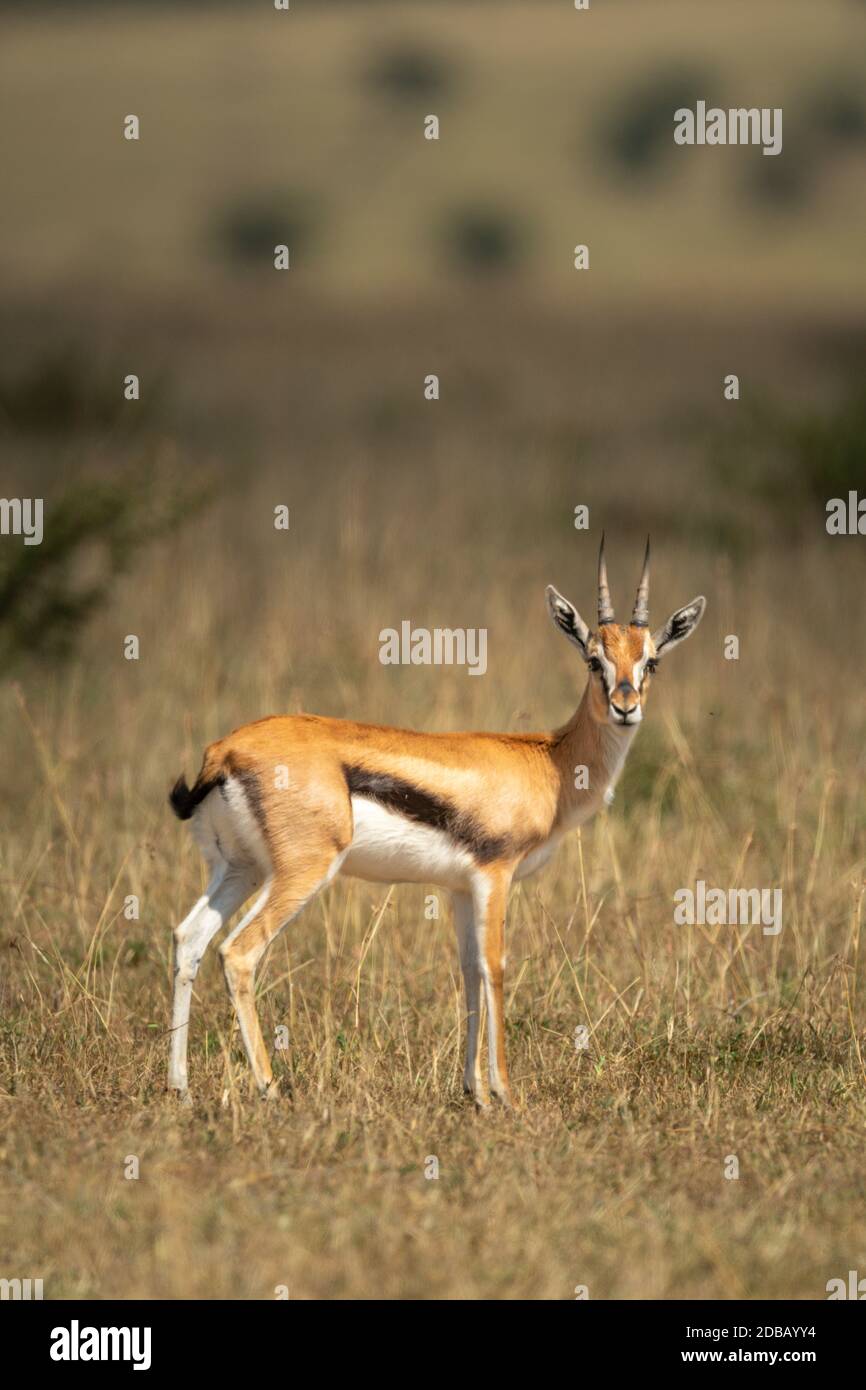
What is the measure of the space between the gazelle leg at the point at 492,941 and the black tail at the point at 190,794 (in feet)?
3.45

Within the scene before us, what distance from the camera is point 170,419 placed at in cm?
2348

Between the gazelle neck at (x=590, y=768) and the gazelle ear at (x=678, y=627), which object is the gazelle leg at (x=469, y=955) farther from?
the gazelle ear at (x=678, y=627)

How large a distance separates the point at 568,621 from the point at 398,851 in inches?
45.7

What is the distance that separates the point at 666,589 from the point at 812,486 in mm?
3463

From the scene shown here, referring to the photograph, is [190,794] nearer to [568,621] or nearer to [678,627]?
[568,621]

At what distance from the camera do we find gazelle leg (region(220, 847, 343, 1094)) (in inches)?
258

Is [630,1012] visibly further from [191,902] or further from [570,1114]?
[191,902]

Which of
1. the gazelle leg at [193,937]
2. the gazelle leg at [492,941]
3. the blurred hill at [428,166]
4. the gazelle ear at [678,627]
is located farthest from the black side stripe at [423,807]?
the blurred hill at [428,166]

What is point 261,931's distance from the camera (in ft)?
21.6

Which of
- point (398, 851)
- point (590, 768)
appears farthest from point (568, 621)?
point (398, 851)

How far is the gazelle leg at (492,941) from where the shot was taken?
685 cm

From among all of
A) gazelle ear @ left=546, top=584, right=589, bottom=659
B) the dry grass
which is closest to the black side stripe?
the dry grass

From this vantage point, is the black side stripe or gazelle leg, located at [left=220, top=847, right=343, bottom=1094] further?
the black side stripe

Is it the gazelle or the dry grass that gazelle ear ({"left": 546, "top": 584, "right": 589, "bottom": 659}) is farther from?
the dry grass
